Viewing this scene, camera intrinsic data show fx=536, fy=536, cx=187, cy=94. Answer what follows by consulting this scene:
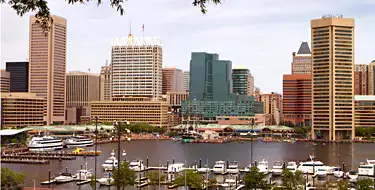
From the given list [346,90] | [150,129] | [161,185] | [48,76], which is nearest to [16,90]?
[48,76]

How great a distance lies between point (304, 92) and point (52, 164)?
314 feet

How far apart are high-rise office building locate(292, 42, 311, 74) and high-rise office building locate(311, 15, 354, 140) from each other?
72574 mm

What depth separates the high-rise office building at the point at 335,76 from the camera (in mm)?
110188

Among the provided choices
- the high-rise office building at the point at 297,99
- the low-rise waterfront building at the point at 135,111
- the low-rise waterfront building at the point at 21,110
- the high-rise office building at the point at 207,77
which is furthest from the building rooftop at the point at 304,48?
the low-rise waterfront building at the point at 21,110

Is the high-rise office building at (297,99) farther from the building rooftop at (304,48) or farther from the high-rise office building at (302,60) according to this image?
the building rooftop at (304,48)

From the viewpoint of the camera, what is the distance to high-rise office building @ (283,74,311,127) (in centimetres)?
14300

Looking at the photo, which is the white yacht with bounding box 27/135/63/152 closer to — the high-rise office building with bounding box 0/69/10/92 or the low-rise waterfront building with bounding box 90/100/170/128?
the low-rise waterfront building with bounding box 90/100/170/128

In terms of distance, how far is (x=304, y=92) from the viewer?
144 m

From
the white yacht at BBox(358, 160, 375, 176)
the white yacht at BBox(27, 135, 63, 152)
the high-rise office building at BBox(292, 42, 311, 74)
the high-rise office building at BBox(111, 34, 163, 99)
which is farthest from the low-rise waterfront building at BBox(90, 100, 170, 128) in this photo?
the white yacht at BBox(358, 160, 375, 176)

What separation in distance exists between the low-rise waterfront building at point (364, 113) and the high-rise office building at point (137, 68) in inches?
2201

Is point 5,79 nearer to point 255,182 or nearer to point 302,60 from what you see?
point 302,60

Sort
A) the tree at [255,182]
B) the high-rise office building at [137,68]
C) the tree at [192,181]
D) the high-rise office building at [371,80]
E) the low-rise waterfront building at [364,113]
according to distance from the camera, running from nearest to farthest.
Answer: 1. the tree at [255,182]
2. the tree at [192,181]
3. the low-rise waterfront building at [364,113]
4. the high-rise office building at [137,68]
5. the high-rise office building at [371,80]

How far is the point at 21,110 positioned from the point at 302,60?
108 m

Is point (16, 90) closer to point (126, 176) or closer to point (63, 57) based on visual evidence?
point (63, 57)
